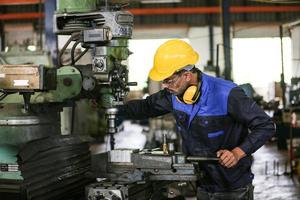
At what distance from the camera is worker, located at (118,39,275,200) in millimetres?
1688

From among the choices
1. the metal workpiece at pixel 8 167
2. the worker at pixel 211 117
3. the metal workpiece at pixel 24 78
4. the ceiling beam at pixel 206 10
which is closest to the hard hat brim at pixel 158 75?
the worker at pixel 211 117

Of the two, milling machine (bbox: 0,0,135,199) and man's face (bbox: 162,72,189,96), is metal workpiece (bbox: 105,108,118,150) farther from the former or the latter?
man's face (bbox: 162,72,189,96)

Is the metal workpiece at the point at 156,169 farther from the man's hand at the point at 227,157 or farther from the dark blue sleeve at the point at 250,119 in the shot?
the dark blue sleeve at the point at 250,119

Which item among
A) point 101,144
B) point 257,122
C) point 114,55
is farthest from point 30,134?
point 101,144

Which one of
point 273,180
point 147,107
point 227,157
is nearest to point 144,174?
point 227,157

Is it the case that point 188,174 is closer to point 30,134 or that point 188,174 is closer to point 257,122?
point 257,122

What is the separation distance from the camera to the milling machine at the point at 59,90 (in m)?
1.62

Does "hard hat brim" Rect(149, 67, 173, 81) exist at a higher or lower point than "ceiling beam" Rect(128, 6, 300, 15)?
lower

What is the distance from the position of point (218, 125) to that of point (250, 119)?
132 millimetres

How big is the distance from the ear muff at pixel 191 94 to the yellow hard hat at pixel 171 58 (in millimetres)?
90

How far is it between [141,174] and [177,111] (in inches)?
15.0

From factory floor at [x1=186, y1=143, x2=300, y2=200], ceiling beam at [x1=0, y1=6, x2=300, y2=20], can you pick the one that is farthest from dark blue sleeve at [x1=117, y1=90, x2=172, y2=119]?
ceiling beam at [x1=0, y1=6, x2=300, y2=20]

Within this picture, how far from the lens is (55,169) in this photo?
171cm

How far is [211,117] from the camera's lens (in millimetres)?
1745
